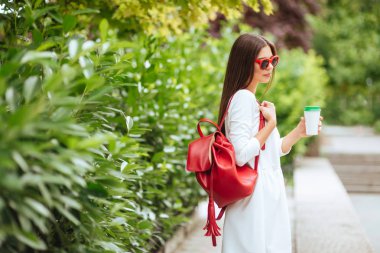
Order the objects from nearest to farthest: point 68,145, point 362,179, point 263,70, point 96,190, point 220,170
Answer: point 68,145 < point 96,190 < point 220,170 < point 263,70 < point 362,179

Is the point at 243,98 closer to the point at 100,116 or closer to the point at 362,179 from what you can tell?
the point at 100,116

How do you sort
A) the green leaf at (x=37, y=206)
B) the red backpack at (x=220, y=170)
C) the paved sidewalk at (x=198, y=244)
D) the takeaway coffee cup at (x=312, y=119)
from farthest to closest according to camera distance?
the paved sidewalk at (x=198, y=244) → the takeaway coffee cup at (x=312, y=119) → the red backpack at (x=220, y=170) → the green leaf at (x=37, y=206)

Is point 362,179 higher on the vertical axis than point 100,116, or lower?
lower

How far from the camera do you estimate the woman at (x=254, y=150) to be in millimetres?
3127

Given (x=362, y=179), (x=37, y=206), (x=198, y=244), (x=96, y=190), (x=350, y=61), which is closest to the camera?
(x=37, y=206)

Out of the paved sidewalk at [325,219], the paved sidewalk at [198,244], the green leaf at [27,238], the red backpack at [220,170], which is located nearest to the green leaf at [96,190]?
the green leaf at [27,238]

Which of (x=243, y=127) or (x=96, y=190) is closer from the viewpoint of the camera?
(x=96, y=190)

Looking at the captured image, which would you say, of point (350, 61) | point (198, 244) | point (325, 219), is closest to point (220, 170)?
point (198, 244)

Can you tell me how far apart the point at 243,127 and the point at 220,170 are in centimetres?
27

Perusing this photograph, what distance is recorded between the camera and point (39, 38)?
276 cm

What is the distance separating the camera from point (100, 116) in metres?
3.19

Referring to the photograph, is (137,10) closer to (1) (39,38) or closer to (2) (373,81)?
(1) (39,38)

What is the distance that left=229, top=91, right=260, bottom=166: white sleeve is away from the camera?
306cm

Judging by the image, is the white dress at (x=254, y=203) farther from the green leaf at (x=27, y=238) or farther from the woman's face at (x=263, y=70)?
the green leaf at (x=27, y=238)
